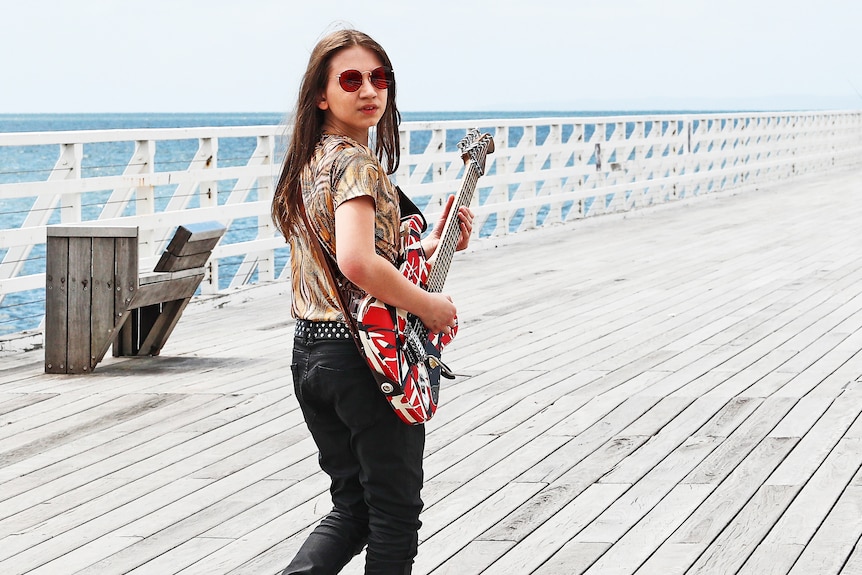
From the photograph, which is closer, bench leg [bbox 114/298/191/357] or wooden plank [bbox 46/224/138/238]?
wooden plank [bbox 46/224/138/238]

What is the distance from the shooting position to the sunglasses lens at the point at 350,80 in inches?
102

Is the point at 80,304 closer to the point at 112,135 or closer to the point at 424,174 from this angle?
the point at 112,135

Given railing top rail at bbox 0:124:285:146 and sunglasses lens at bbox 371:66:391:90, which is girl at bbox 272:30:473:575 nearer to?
sunglasses lens at bbox 371:66:391:90

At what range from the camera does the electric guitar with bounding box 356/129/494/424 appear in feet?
8.23

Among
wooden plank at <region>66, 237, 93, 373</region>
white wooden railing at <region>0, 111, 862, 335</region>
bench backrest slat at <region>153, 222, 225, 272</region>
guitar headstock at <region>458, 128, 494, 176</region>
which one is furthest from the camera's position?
white wooden railing at <region>0, 111, 862, 335</region>

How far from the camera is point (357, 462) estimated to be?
2.71 meters

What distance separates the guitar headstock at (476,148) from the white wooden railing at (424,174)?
454 millimetres

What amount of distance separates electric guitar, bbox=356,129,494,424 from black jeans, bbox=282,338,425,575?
0.20 ft

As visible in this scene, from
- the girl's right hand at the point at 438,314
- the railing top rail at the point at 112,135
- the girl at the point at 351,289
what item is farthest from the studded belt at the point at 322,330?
the railing top rail at the point at 112,135

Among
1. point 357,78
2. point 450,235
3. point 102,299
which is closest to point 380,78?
point 357,78

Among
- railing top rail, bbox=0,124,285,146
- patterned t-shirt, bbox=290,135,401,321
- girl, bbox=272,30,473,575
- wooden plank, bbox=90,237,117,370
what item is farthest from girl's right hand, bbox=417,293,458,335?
wooden plank, bbox=90,237,117,370

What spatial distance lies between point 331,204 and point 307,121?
0.21 m

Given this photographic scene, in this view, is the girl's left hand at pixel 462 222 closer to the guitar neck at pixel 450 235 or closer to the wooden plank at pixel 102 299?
the guitar neck at pixel 450 235

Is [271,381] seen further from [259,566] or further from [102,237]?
[259,566]
